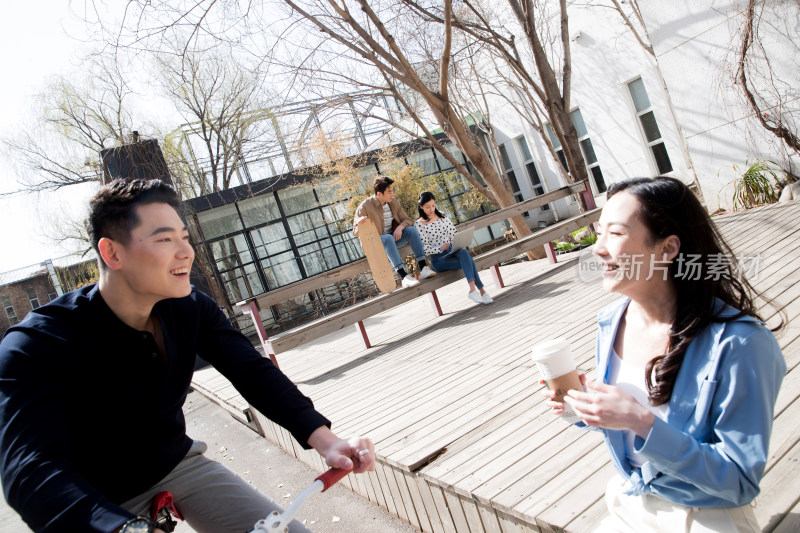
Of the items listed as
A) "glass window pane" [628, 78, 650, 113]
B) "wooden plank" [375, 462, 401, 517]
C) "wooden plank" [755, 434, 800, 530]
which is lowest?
"wooden plank" [375, 462, 401, 517]

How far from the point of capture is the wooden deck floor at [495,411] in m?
2.15

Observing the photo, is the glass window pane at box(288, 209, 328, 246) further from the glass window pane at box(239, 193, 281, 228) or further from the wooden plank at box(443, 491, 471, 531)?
the wooden plank at box(443, 491, 471, 531)

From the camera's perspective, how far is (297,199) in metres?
18.0

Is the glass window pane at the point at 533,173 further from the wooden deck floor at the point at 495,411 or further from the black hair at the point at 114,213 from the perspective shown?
the black hair at the point at 114,213

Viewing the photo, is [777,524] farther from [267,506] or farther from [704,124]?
[704,124]

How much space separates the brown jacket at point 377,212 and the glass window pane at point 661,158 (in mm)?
8584

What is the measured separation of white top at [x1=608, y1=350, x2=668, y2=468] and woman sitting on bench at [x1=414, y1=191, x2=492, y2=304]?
203 inches

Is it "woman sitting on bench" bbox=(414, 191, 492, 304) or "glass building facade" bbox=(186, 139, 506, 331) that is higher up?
"glass building facade" bbox=(186, 139, 506, 331)

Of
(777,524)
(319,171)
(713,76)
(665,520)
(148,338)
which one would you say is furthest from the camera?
(319,171)

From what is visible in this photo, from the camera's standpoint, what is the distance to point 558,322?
16.4ft

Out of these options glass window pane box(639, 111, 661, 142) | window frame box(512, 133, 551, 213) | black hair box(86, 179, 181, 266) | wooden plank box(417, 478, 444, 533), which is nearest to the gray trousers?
black hair box(86, 179, 181, 266)

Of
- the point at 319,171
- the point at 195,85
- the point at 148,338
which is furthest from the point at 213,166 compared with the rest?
the point at 148,338

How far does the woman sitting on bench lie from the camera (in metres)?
6.91

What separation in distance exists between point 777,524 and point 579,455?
82 centimetres
